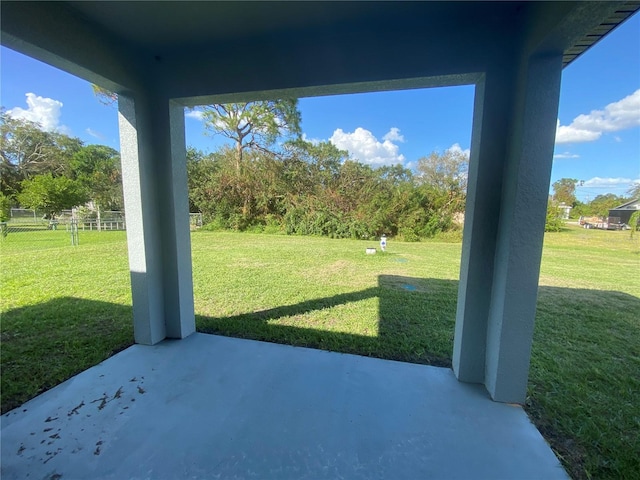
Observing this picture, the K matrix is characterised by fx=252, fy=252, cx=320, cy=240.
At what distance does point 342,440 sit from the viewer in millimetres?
1317

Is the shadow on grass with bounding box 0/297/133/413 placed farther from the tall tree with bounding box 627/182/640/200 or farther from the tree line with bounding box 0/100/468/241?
the tall tree with bounding box 627/182/640/200

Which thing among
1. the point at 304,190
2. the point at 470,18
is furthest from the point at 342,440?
the point at 304,190

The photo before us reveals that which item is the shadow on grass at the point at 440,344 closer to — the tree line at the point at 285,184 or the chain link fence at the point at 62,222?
the chain link fence at the point at 62,222

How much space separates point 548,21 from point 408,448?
2.21m

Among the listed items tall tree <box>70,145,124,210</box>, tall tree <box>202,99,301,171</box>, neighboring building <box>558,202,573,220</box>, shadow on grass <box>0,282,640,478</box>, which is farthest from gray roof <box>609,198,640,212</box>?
tall tree <box>70,145,124,210</box>

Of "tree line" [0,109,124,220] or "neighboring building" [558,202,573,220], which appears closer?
"tree line" [0,109,124,220]

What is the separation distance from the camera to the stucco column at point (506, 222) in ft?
4.55

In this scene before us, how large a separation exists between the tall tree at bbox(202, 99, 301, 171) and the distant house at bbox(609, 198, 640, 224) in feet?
32.5

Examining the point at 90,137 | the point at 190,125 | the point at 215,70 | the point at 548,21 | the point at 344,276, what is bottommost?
the point at 344,276

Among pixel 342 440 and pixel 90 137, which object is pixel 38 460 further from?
pixel 90 137

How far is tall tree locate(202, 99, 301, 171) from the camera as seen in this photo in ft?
36.0

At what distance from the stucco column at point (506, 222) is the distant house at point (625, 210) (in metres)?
4.40

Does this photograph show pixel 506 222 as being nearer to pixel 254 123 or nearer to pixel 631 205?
pixel 631 205

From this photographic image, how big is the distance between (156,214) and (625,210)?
23.9 feet
